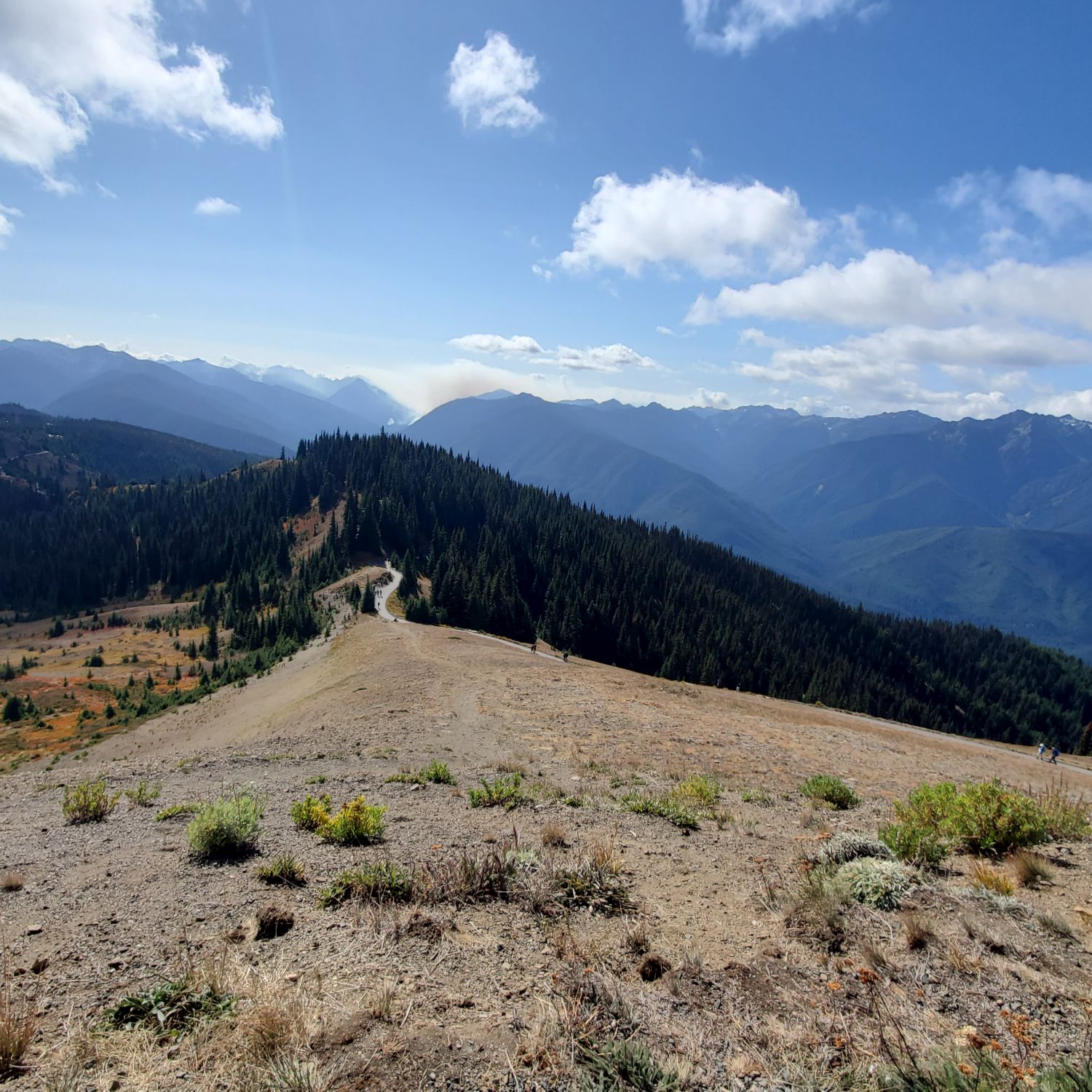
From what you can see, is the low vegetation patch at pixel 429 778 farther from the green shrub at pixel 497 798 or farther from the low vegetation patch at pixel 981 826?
the low vegetation patch at pixel 981 826

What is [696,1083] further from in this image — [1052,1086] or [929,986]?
[929,986]

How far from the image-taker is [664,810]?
11117 millimetres

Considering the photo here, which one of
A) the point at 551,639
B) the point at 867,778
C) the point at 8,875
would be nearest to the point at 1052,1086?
the point at 8,875

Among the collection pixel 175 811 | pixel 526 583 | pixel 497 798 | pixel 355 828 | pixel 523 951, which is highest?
pixel 523 951

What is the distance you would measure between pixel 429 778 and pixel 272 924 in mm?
8356

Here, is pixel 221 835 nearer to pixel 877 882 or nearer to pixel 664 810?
pixel 664 810

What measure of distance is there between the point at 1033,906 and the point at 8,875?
13195mm

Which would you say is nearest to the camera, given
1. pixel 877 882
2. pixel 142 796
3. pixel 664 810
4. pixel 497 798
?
pixel 877 882

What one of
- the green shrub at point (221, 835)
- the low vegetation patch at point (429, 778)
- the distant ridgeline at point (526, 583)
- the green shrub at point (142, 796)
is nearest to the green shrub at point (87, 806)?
the green shrub at point (142, 796)

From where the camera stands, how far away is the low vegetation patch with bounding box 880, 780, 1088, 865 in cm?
791

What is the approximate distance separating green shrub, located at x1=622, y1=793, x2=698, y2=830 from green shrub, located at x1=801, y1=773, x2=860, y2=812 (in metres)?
4.15

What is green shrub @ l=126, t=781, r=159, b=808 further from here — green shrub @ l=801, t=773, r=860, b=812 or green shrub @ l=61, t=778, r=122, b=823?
green shrub @ l=801, t=773, r=860, b=812

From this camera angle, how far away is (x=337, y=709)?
26.6 m

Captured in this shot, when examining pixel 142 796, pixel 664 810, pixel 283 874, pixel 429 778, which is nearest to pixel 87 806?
pixel 142 796
